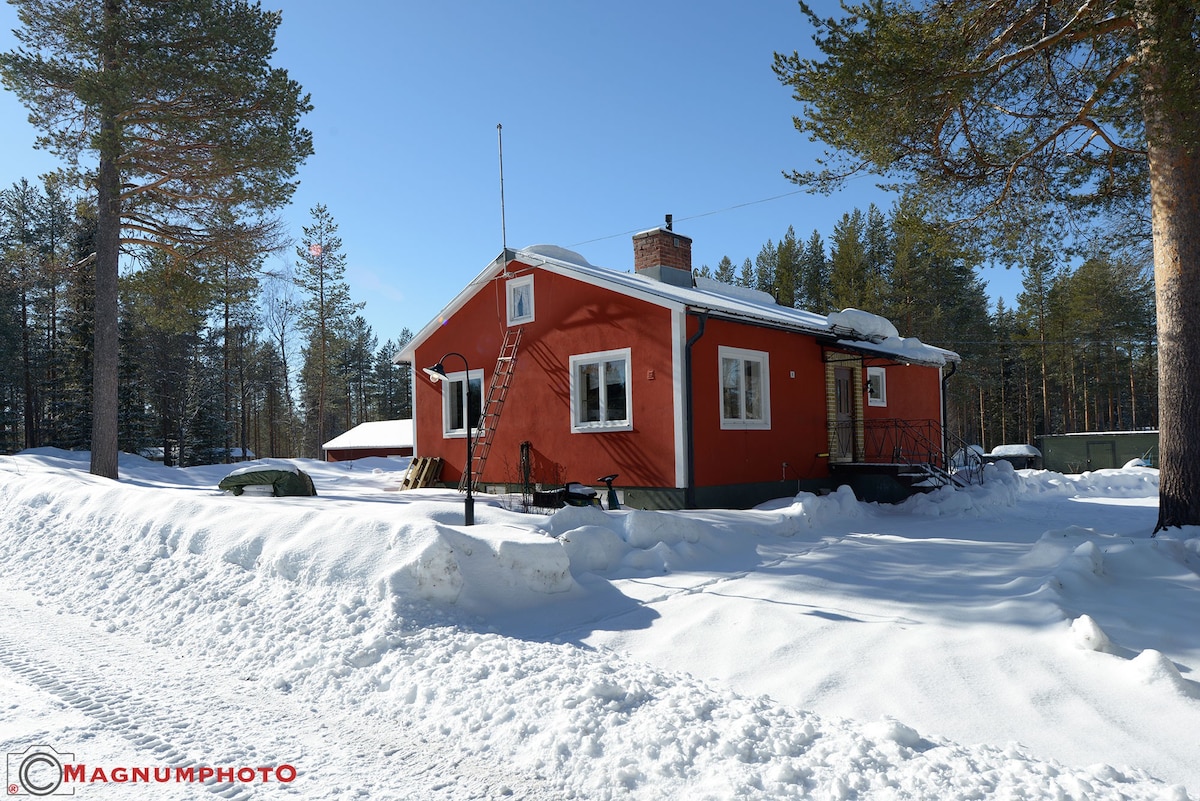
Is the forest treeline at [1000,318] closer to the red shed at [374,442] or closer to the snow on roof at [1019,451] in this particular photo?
the snow on roof at [1019,451]

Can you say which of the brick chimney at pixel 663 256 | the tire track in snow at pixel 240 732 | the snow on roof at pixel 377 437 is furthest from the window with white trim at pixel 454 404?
the snow on roof at pixel 377 437

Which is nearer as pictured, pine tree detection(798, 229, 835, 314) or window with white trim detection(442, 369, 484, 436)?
window with white trim detection(442, 369, 484, 436)

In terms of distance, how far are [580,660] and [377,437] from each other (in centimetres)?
3496

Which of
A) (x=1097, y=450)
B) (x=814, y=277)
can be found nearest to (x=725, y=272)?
(x=814, y=277)

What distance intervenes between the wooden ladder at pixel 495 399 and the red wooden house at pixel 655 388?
3 centimetres

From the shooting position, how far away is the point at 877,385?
1759 centimetres

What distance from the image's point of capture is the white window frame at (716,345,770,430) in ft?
40.3

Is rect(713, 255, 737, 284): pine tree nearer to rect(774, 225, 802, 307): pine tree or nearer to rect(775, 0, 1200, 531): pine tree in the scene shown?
rect(774, 225, 802, 307): pine tree

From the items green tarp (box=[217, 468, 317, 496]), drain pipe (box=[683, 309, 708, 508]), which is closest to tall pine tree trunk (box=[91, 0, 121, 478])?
green tarp (box=[217, 468, 317, 496])

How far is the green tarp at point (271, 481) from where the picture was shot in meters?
12.2

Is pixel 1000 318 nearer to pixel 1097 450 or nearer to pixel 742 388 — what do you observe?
pixel 1097 450

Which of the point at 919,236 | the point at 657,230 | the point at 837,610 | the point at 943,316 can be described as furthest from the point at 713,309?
the point at 943,316

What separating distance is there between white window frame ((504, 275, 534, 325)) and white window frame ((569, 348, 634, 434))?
1620 millimetres

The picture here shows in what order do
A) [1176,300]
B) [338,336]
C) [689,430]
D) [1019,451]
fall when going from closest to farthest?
1. [1176,300]
2. [689,430]
3. [1019,451]
4. [338,336]
